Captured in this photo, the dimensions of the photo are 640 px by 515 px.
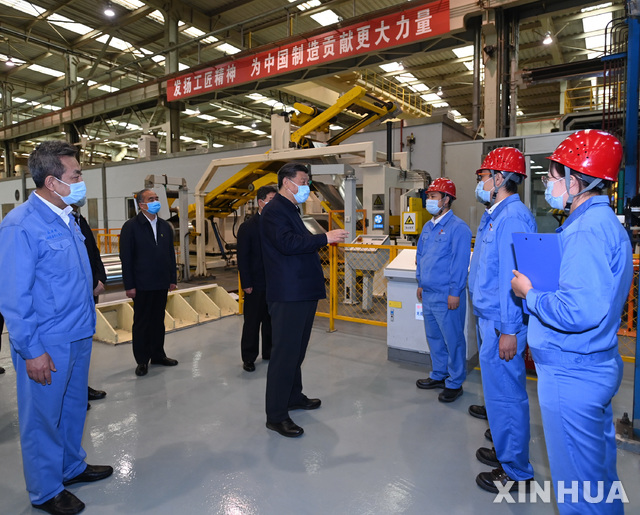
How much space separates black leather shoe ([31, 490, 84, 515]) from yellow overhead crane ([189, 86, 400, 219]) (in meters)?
6.52

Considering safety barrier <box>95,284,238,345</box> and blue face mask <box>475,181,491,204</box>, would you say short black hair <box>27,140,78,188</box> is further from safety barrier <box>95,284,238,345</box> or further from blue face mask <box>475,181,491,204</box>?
safety barrier <box>95,284,238,345</box>

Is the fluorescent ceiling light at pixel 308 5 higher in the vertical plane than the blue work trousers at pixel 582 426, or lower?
higher

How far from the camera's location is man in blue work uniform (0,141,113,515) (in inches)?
84.4

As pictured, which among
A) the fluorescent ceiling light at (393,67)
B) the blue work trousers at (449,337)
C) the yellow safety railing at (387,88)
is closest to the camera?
the blue work trousers at (449,337)

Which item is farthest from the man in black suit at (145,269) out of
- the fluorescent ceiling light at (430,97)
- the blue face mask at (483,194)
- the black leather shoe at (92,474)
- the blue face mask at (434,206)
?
the fluorescent ceiling light at (430,97)

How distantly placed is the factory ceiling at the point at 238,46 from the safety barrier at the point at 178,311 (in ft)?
24.0

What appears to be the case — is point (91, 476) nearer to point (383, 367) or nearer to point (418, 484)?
point (418, 484)

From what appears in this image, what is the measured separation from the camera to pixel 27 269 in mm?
2154

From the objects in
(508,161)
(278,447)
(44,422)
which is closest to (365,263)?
(278,447)

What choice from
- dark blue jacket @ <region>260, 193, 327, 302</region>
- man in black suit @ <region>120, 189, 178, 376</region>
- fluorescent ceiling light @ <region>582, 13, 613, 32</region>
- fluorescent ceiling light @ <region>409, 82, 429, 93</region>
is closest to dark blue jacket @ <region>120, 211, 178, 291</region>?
man in black suit @ <region>120, 189, 178, 376</region>

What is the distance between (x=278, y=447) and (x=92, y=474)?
3.99 feet

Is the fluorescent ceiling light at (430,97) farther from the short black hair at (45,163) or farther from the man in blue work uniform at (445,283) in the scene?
the short black hair at (45,163)

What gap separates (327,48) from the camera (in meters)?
10.5

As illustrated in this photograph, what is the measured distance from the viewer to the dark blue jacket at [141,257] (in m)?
4.40
